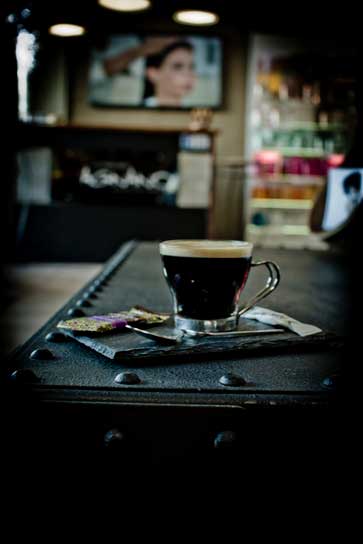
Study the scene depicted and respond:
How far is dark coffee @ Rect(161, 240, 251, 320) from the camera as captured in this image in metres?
0.77

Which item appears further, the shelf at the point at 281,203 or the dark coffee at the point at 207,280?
the shelf at the point at 281,203

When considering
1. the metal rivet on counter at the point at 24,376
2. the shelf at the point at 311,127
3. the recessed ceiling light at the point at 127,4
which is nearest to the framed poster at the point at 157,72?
the shelf at the point at 311,127

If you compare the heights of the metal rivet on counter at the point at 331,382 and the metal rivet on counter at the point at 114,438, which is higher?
the metal rivet on counter at the point at 331,382

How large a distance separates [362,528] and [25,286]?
4.71m

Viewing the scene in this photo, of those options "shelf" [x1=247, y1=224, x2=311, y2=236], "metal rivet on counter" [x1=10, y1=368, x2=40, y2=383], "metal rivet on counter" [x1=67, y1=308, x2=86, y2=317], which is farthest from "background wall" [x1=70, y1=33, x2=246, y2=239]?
"metal rivet on counter" [x1=10, y1=368, x2=40, y2=383]

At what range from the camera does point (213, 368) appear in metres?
0.68

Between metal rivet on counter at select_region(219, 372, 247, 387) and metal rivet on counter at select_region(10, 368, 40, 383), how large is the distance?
7.0 inches

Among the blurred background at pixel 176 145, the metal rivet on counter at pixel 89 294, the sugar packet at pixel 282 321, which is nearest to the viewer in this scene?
the sugar packet at pixel 282 321

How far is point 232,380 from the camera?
2.04ft

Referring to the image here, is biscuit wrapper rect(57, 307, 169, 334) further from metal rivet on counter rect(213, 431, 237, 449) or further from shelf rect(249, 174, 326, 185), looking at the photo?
shelf rect(249, 174, 326, 185)

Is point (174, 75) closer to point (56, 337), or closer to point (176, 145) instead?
point (176, 145)

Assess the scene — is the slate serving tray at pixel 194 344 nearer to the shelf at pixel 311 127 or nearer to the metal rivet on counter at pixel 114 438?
the metal rivet on counter at pixel 114 438

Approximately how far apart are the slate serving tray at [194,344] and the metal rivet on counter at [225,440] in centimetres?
15

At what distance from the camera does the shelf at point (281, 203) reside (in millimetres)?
7348
